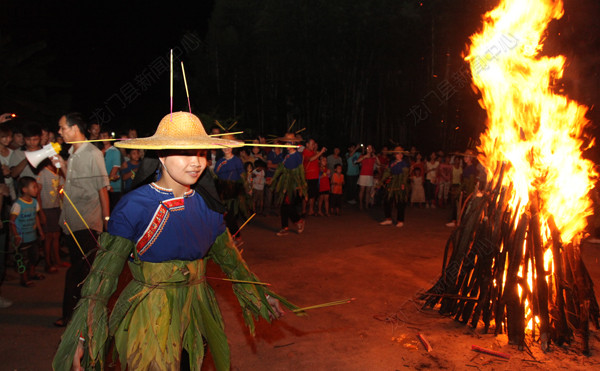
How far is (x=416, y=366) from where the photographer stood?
3.82 m

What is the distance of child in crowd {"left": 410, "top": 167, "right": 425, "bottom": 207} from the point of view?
549 inches

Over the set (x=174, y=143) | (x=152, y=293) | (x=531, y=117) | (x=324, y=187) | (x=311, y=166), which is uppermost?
(x=531, y=117)

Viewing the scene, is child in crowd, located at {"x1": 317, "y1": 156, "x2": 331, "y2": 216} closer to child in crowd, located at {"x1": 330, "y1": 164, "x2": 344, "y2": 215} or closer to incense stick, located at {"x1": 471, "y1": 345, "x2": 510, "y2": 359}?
child in crowd, located at {"x1": 330, "y1": 164, "x2": 344, "y2": 215}

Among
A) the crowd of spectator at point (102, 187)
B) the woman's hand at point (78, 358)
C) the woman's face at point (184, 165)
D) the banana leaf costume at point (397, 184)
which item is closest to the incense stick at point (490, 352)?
the crowd of spectator at point (102, 187)

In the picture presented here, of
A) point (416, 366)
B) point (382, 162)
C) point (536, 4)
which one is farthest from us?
point (382, 162)

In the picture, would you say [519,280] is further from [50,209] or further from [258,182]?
[258,182]

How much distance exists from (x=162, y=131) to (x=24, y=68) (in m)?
11.2

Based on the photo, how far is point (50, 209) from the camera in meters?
6.41

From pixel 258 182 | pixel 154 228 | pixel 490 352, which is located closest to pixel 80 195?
pixel 154 228

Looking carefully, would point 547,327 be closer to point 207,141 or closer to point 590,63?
point 207,141

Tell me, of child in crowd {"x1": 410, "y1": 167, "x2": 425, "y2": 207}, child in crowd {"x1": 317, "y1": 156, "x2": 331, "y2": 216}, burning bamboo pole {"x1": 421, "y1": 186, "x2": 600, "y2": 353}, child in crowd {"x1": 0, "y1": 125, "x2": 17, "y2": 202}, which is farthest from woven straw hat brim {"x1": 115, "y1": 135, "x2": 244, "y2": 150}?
child in crowd {"x1": 410, "y1": 167, "x2": 425, "y2": 207}

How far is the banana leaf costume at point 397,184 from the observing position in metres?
10.8

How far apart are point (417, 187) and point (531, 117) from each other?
9256 mm

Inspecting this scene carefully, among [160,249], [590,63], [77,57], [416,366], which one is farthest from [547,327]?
[77,57]
